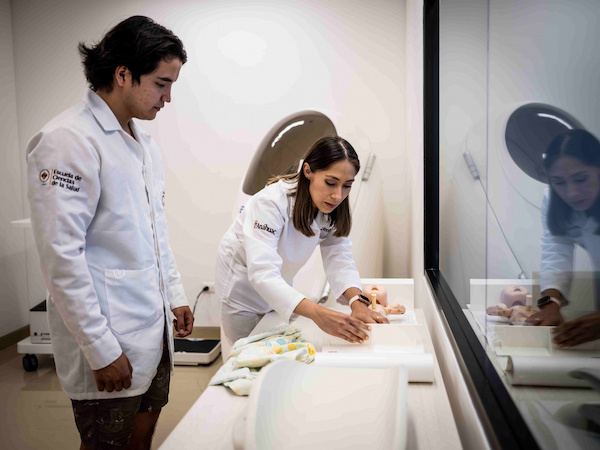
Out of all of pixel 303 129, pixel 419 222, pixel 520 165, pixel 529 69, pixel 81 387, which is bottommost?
pixel 81 387

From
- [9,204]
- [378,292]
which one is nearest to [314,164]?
[378,292]

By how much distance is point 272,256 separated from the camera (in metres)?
1.55

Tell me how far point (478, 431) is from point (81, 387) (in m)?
0.92

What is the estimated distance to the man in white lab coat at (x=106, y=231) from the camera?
45.8 inches

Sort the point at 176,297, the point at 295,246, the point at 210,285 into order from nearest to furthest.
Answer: the point at 176,297 < the point at 295,246 < the point at 210,285

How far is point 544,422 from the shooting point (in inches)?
25.4

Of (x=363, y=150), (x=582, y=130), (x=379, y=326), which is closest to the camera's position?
(x=582, y=130)

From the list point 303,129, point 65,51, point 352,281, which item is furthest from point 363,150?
point 65,51

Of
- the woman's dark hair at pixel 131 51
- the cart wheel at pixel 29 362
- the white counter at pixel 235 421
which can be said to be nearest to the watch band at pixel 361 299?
the white counter at pixel 235 421

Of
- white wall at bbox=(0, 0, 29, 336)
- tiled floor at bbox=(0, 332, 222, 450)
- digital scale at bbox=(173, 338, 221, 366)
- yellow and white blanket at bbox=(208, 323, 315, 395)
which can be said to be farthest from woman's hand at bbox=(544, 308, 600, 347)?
white wall at bbox=(0, 0, 29, 336)

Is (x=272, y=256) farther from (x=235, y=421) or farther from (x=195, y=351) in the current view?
(x=195, y=351)

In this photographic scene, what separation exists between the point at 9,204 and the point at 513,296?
3.57m

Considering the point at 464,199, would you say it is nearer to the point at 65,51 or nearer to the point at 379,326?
the point at 379,326

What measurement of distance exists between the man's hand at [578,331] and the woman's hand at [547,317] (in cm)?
1
